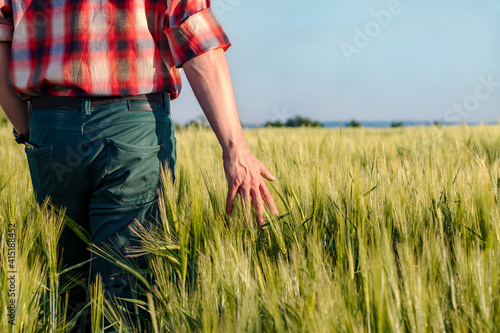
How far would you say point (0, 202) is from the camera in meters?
1.45

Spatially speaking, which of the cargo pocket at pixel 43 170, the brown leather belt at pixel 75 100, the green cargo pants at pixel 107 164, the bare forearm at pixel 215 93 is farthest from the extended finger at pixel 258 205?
the cargo pocket at pixel 43 170

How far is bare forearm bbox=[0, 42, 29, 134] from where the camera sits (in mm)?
1242

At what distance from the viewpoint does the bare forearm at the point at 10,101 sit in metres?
1.24

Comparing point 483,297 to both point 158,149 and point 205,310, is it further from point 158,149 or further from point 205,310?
point 158,149

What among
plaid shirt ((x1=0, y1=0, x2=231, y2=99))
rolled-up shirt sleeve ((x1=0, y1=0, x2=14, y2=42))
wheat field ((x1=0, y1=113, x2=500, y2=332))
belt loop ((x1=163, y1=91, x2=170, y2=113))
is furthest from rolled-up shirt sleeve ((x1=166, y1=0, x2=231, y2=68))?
rolled-up shirt sleeve ((x1=0, y1=0, x2=14, y2=42))

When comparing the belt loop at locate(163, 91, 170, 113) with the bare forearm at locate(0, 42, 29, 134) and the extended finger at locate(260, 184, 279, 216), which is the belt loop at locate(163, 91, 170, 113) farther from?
the bare forearm at locate(0, 42, 29, 134)

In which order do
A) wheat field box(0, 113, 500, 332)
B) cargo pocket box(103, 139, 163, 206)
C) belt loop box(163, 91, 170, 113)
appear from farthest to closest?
belt loop box(163, 91, 170, 113), cargo pocket box(103, 139, 163, 206), wheat field box(0, 113, 500, 332)

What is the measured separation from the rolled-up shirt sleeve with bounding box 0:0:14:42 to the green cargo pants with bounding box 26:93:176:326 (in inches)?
9.9

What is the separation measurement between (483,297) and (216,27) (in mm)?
875

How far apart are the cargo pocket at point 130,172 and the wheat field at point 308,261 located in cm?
6

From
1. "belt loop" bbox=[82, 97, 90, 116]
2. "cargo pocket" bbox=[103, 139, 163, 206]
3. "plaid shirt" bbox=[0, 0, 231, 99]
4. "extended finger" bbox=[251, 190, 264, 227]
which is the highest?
"plaid shirt" bbox=[0, 0, 231, 99]

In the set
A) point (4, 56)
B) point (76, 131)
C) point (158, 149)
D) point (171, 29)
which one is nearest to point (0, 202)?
point (4, 56)

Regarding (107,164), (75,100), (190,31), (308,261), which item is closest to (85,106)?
(75,100)

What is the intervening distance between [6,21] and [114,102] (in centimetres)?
44
